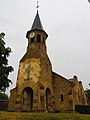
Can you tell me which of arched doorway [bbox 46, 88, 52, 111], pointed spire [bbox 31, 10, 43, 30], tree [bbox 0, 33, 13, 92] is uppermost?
pointed spire [bbox 31, 10, 43, 30]

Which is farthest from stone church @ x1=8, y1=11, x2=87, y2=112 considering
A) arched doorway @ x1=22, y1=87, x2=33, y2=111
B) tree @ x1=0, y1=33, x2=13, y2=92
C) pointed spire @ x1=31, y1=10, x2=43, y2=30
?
tree @ x1=0, y1=33, x2=13, y2=92

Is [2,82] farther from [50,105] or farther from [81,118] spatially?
[81,118]

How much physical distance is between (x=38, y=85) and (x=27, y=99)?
4821 mm

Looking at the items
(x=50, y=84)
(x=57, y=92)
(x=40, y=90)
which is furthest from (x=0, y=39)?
(x=57, y=92)

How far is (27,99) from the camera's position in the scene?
3042cm

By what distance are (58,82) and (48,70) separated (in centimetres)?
309

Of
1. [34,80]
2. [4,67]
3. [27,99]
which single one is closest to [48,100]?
[27,99]

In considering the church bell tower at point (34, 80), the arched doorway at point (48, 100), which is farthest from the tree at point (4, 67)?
the arched doorway at point (48, 100)

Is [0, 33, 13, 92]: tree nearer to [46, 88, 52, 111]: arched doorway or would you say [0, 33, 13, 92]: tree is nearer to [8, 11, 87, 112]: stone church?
[8, 11, 87, 112]: stone church

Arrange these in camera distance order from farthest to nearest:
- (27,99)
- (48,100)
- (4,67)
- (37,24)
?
1. (37,24)
2. (27,99)
3. (48,100)
4. (4,67)

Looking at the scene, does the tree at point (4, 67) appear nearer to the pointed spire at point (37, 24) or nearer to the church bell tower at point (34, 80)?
the church bell tower at point (34, 80)

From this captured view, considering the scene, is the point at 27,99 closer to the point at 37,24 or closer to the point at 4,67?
the point at 4,67

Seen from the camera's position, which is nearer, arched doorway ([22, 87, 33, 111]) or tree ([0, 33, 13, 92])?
tree ([0, 33, 13, 92])

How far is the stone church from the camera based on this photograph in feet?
89.3
